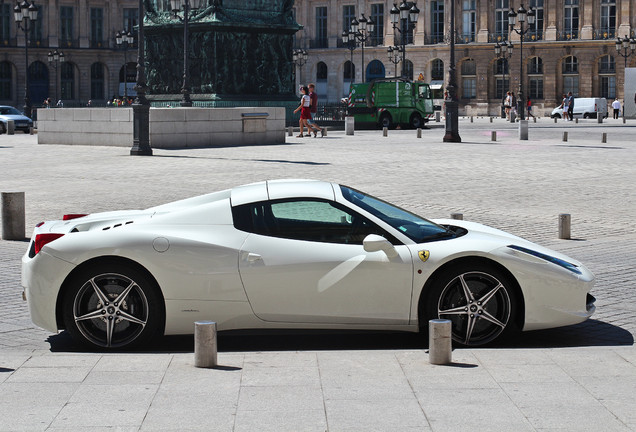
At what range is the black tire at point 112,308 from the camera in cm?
604

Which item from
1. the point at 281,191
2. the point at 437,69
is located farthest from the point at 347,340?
the point at 437,69

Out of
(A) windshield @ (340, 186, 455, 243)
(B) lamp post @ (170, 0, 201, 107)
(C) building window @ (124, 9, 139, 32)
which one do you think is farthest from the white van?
(A) windshield @ (340, 186, 455, 243)

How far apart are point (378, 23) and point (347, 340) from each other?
75654 millimetres

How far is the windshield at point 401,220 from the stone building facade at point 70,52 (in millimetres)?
73209

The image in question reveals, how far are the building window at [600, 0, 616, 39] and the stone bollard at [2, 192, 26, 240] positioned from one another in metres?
66.5

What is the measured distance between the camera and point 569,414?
454 centimetres

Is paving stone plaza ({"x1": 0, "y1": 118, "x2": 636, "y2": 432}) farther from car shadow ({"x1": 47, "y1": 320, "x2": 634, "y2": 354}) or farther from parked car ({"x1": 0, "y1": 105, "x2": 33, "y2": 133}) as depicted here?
parked car ({"x1": 0, "y1": 105, "x2": 33, "y2": 133})

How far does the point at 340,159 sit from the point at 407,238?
52.3ft

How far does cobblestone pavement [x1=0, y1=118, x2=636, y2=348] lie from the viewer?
8297 millimetres

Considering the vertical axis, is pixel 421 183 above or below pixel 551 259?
above

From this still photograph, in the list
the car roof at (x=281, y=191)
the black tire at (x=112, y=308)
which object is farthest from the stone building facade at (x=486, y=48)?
the black tire at (x=112, y=308)

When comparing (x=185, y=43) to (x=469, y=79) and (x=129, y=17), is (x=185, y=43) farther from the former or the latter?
(x=129, y=17)

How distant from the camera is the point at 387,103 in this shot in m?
43.8

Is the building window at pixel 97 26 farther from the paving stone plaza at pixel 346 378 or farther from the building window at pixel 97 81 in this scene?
the paving stone plaza at pixel 346 378
